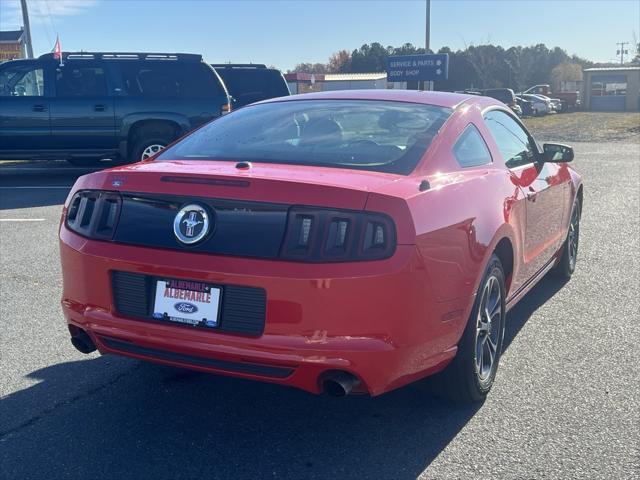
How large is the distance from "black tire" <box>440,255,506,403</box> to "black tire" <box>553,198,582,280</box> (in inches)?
89.5

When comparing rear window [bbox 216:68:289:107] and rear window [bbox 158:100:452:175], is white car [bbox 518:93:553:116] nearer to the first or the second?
rear window [bbox 216:68:289:107]

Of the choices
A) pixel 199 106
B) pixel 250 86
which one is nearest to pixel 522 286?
pixel 199 106

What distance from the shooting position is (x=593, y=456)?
130 inches

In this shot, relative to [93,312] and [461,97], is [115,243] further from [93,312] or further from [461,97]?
[461,97]

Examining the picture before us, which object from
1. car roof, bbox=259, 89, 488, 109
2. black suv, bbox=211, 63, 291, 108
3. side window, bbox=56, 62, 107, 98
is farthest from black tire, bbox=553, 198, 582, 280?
black suv, bbox=211, 63, 291, 108

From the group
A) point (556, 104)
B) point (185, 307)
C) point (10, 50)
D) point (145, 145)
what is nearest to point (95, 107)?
point (145, 145)

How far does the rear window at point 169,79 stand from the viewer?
524 inches

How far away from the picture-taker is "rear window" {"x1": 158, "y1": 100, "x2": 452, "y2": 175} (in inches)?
148

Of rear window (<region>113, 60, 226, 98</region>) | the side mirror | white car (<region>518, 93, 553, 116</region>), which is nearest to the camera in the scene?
the side mirror

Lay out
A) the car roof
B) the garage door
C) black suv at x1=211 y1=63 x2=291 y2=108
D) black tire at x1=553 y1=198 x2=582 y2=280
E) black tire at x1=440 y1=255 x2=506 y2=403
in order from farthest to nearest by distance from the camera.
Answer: the garage door
black suv at x1=211 y1=63 x2=291 y2=108
black tire at x1=553 y1=198 x2=582 y2=280
the car roof
black tire at x1=440 y1=255 x2=506 y2=403

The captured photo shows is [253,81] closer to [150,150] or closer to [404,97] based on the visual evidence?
[150,150]

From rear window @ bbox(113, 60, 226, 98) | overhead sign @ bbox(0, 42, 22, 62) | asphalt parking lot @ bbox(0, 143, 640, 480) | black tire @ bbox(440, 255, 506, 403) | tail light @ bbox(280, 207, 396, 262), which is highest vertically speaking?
overhead sign @ bbox(0, 42, 22, 62)

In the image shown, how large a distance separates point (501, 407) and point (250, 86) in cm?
1456

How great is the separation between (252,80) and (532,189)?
13.5 meters
